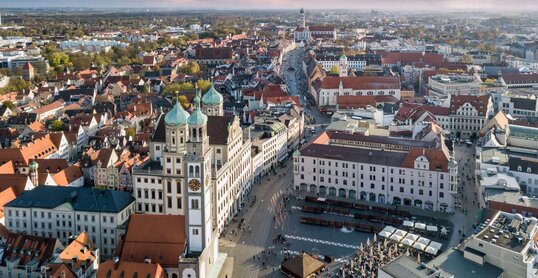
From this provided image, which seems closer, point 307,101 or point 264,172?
point 264,172

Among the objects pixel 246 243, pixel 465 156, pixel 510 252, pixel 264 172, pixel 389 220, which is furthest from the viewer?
pixel 465 156

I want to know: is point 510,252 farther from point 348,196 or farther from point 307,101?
point 307,101

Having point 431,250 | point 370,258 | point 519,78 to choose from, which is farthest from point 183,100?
point 519,78

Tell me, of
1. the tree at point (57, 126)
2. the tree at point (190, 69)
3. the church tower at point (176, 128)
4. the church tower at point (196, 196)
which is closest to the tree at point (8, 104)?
the tree at point (57, 126)

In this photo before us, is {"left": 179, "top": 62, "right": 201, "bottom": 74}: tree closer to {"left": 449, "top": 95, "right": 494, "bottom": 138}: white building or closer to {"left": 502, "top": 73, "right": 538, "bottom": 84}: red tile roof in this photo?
{"left": 502, "top": 73, "right": 538, "bottom": 84}: red tile roof

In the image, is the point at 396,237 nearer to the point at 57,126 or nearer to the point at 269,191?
the point at 269,191

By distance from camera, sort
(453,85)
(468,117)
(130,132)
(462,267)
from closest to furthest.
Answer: (462,267)
(130,132)
(468,117)
(453,85)

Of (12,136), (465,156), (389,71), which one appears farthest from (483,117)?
(12,136)

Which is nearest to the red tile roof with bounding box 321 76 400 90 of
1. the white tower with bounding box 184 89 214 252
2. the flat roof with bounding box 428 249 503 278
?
the white tower with bounding box 184 89 214 252
